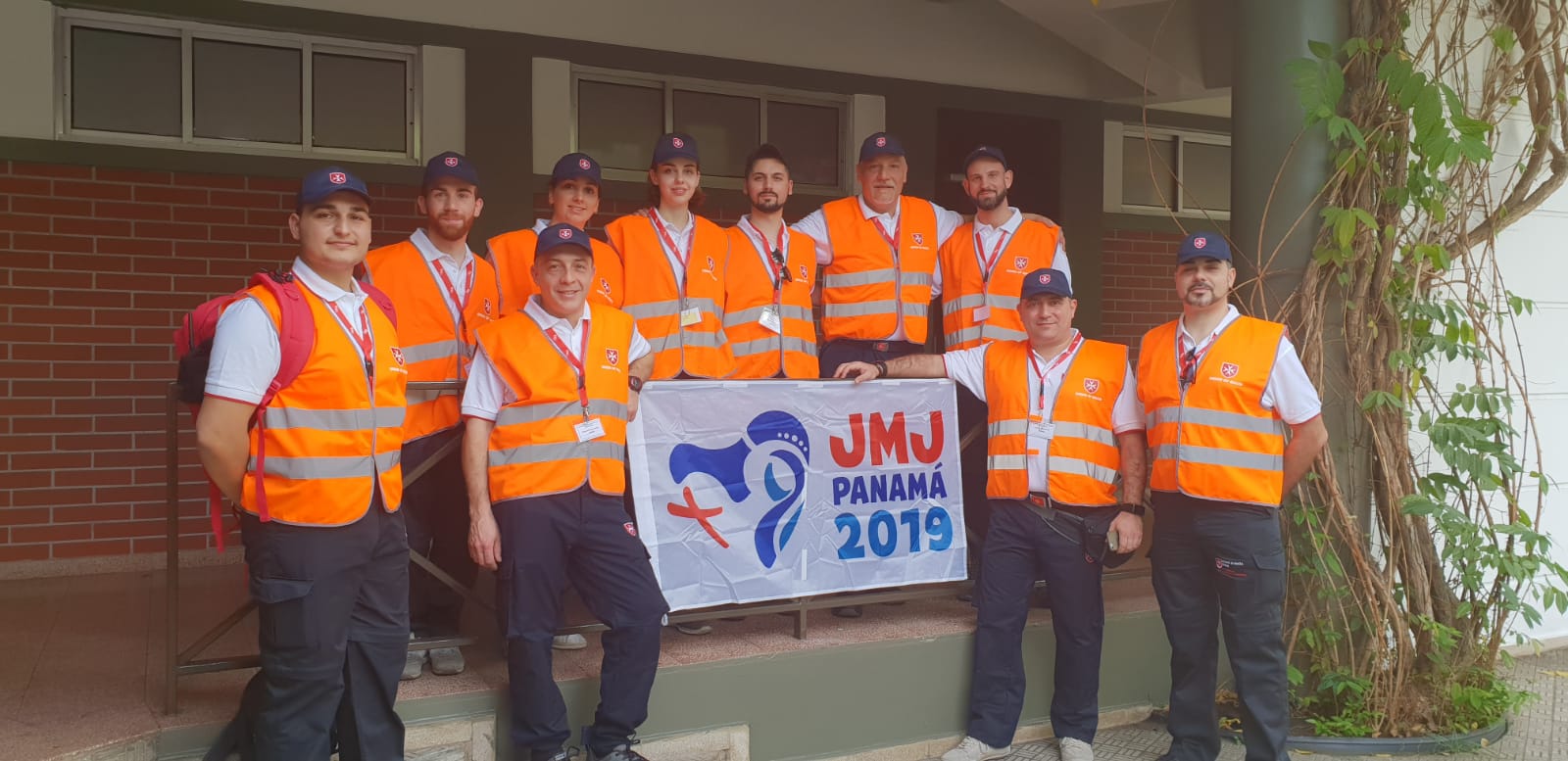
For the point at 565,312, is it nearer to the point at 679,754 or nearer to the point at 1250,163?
the point at 679,754

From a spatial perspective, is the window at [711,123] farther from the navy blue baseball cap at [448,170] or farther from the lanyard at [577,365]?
the lanyard at [577,365]

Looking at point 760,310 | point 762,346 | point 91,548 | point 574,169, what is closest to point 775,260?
point 760,310

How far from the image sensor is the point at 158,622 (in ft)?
16.5

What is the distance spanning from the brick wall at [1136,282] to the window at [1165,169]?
0.79 feet

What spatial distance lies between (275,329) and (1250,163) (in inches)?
163

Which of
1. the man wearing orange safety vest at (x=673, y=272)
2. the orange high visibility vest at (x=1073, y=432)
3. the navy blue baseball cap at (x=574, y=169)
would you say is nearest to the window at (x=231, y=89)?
the navy blue baseball cap at (x=574, y=169)

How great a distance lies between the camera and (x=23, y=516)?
6.09 meters

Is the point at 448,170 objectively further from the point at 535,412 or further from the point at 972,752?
the point at 972,752

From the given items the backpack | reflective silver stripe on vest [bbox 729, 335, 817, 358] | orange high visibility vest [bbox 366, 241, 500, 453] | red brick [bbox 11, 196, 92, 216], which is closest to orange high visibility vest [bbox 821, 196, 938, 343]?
reflective silver stripe on vest [bbox 729, 335, 817, 358]

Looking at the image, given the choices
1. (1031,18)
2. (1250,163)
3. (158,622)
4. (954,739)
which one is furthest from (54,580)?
(1031,18)

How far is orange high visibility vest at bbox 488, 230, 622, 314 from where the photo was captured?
15.8 feet

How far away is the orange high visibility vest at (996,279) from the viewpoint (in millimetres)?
5281

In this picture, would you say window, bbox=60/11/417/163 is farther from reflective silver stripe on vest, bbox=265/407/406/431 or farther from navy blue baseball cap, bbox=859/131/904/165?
reflective silver stripe on vest, bbox=265/407/406/431

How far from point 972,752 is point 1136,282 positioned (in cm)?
553
